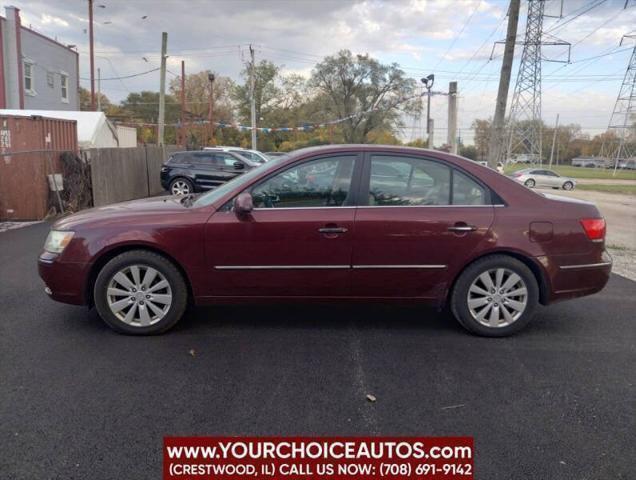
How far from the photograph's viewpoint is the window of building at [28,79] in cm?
2467

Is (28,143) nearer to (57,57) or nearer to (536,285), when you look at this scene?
(536,285)

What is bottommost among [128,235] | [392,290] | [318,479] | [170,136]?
[318,479]

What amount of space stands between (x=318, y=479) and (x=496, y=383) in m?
1.62

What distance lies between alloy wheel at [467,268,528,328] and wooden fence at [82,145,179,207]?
11470 mm

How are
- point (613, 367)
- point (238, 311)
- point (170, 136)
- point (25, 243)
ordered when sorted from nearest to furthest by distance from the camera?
point (613, 367)
point (238, 311)
point (25, 243)
point (170, 136)

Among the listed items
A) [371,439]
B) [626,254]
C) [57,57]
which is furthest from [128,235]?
[57,57]

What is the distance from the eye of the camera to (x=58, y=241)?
14.4ft

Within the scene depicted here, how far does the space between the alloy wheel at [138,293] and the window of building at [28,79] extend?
24649 mm

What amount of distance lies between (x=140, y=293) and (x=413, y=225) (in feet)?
7.68

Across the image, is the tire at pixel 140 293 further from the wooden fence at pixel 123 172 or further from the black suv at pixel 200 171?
the black suv at pixel 200 171

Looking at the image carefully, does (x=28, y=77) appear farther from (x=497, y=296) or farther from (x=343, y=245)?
(x=497, y=296)

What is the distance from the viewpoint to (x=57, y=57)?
2794cm

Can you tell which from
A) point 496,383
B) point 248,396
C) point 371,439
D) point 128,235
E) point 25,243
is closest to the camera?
point 371,439

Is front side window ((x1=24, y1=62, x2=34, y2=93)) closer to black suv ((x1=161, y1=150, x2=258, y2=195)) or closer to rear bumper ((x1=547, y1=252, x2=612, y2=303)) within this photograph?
black suv ((x1=161, y1=150, x2=258, y2=195))
